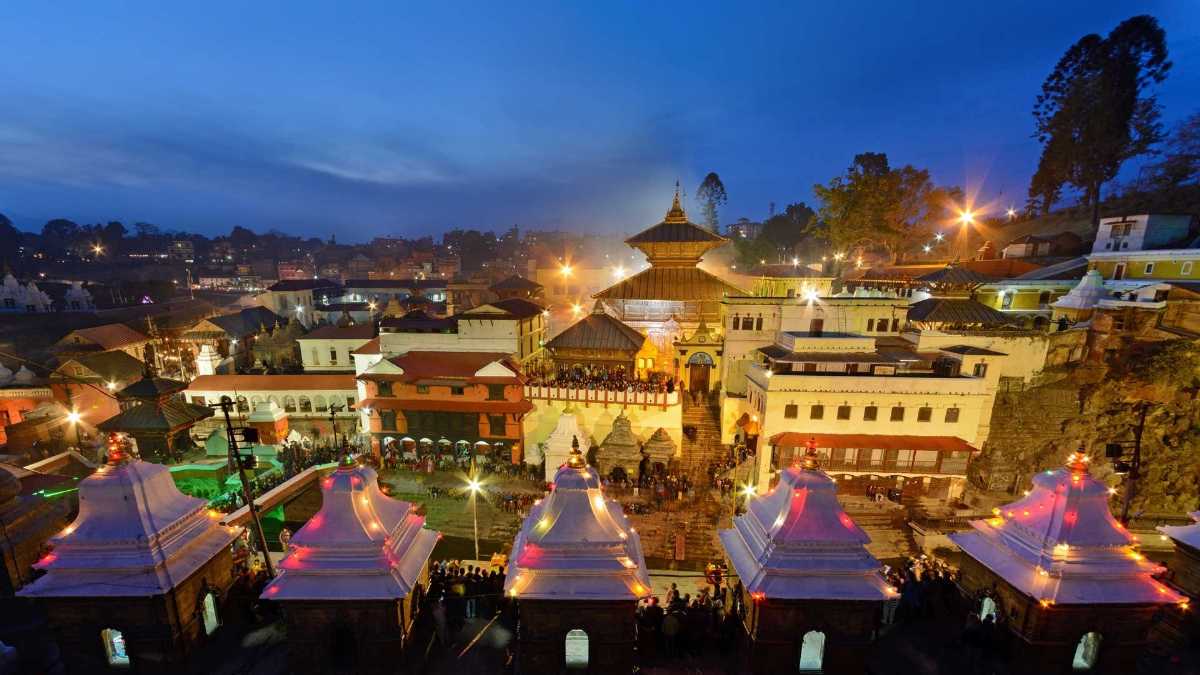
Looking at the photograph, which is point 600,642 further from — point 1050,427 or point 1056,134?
point 1056,134

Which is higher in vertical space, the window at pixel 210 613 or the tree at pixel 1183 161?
the tree at pixel 1183 161

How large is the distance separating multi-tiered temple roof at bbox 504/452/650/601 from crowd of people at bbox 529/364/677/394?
1561cm

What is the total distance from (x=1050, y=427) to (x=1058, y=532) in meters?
23.5

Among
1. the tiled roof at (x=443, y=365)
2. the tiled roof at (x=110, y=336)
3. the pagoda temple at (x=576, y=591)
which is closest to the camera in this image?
the pagoda temple at (x=576, y=591)

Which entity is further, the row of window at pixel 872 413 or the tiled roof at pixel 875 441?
the row of window at pixel 872 413

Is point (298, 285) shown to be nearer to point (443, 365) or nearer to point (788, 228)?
point (443, 365)

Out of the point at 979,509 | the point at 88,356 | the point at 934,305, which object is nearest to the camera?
the point at 979,509

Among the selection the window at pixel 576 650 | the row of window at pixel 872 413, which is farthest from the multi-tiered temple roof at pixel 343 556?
the row of window at pixel 872 413

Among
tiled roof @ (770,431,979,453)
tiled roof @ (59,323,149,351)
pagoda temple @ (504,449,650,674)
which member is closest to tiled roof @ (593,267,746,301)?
tiled roof @ (770,431,979,453)

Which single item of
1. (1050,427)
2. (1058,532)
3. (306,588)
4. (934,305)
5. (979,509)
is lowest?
(979,509)

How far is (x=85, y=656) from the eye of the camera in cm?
800

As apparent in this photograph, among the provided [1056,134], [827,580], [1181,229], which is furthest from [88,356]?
[1056,134]

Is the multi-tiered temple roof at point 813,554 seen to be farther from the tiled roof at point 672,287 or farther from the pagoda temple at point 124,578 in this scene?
the tiled roof at point 672,287

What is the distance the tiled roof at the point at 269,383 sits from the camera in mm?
28500
